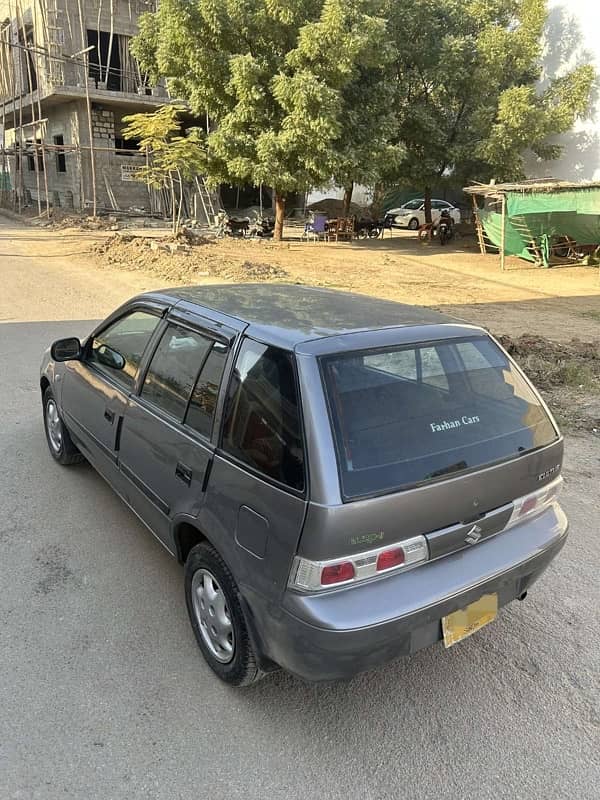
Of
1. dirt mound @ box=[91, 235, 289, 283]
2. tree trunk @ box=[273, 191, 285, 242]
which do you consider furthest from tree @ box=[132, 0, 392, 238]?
dirt mound @ box=[91, 235, 289, 283]

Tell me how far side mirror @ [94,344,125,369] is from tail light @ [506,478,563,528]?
2.21 meters

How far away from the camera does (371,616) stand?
2.03m

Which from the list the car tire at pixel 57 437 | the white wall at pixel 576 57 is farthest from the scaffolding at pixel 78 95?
the car tire at pixel 57 437

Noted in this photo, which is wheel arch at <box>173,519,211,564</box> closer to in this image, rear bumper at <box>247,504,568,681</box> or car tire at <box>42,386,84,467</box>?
rear bumper at <box>247,504,568,681</box>

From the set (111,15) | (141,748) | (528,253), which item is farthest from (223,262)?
(111,15)

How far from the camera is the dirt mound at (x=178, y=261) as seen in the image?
13523 millimetres

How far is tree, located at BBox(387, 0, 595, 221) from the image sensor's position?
739 inches

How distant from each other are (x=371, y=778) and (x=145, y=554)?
5.70ft

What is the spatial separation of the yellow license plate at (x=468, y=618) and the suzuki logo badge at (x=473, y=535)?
22cm

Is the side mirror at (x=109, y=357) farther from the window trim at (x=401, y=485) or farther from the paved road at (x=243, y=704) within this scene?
the window trim at (x=401, y=485)

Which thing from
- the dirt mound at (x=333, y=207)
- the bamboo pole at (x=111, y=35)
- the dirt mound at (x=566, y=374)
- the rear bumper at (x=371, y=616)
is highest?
the bamboo pole at (x=111, y=35)

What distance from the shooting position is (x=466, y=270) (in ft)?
55.1

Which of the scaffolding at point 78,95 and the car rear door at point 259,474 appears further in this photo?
the scaffolding at point 78,95

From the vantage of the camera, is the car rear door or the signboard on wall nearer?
the car rear door
